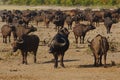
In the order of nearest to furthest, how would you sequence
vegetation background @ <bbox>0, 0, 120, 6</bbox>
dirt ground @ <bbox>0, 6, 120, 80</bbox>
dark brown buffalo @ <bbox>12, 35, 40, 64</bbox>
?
dirt ground @ <bbox>0, 6, 120, 80</bbox>, dark brown buffalo @ <bbox>12, 35, 40, 64</bbox>, vegetation background @ <bbox>0, 0, 120, 6</bbox>

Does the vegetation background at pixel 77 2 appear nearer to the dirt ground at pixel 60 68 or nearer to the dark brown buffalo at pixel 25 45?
the dirt ground at pixel 60 68

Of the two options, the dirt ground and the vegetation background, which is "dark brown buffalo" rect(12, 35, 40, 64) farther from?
the vegetation background

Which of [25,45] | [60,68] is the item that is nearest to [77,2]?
[25,45]

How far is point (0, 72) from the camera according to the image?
15.7 m

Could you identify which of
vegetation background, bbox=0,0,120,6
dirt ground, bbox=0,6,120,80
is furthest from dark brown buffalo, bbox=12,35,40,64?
vegetation background, bbox=0,0,120,6

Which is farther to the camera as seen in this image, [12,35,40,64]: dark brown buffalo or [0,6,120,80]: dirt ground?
[12,35,40,64]: dark brown buffalo

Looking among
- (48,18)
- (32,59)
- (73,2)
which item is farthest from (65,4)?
(32,59)

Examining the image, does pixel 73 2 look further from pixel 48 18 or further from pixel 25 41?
pixel 25 41

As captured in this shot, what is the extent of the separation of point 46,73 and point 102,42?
2556 millimetres

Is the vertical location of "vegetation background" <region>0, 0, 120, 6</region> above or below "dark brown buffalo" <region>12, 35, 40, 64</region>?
above

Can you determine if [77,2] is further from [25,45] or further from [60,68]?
[60,68]

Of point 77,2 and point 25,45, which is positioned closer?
point 25,45

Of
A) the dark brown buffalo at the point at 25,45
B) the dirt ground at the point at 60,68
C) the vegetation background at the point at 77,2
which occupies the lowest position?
the dirt ground at the point at 60,68

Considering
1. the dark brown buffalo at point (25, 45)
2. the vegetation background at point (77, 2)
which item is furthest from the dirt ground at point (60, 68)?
the vegetation background at point (77, 2)
